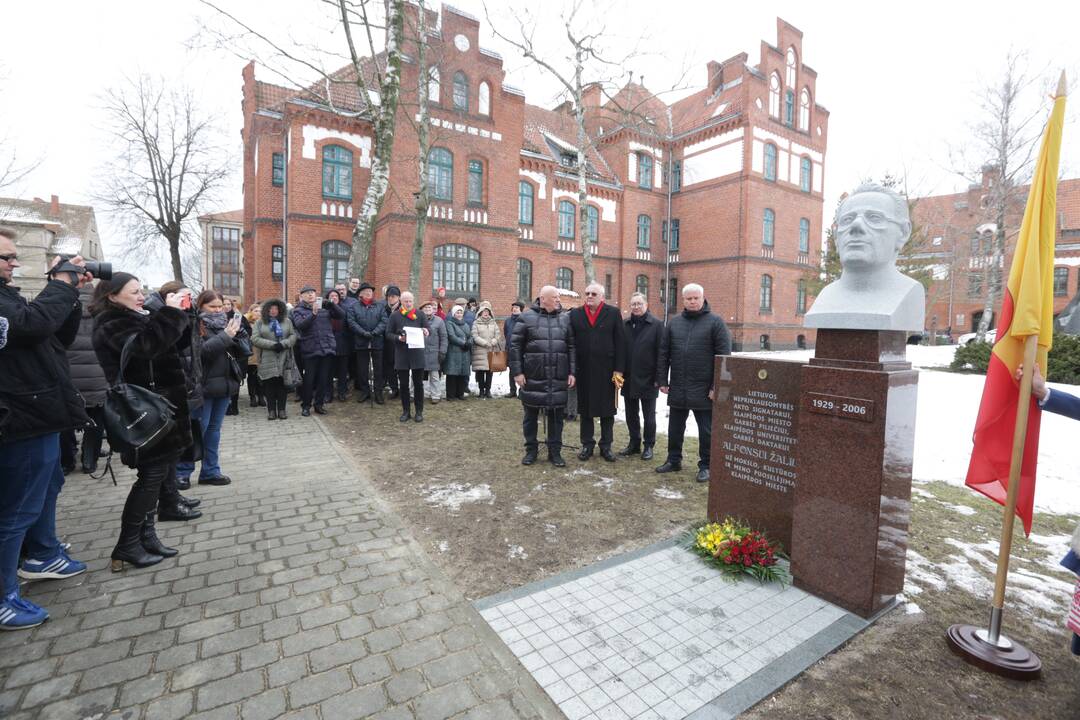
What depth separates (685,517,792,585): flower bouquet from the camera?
3.55 m

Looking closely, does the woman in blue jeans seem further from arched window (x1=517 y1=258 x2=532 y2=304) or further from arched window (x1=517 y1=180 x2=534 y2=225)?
arched window (x1=517 y1=180 x2=534 y2=225)

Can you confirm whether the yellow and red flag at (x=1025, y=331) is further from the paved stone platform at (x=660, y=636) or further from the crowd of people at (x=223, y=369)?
the crowd of people at (x=223, y=369)

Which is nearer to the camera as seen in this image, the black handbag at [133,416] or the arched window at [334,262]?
the black handbag at [133,416]

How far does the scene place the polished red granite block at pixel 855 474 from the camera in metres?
3.04

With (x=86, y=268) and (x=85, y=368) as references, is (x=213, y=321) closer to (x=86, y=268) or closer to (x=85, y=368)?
(x=85, y=368)

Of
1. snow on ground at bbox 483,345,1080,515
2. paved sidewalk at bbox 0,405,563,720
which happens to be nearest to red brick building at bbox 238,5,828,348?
snow on ground at bbox 483,345,1080,515

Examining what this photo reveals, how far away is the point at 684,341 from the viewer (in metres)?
5.75

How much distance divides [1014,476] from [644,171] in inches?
1200

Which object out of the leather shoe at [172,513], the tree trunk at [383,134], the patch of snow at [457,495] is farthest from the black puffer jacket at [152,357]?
the tree trunk at [383,134]

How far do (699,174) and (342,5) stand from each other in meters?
22.2

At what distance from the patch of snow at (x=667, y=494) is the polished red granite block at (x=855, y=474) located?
172cm

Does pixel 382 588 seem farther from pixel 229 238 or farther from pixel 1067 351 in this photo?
pixel 229 238

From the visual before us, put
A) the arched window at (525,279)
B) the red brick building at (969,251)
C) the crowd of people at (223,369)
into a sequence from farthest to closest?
the arched window at (525,279) < the red brick building at (969,251) < the crowd of people at (223,369)

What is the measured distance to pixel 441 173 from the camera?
2145cm
